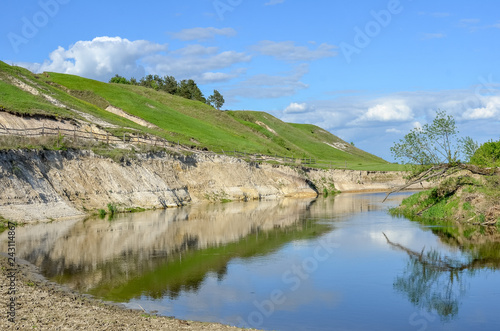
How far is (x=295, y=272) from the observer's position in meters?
21.5

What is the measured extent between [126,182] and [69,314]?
111ft

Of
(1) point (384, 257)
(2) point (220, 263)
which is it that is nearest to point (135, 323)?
(2) point (220, 263)

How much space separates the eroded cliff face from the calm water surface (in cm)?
348

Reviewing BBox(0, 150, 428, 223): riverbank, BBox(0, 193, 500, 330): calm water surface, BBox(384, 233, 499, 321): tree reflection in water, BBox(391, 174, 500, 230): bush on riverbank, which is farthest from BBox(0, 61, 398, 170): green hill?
BBox(384, 233, 499, 321): tree reflection in water

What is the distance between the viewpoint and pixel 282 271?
71.1 ft

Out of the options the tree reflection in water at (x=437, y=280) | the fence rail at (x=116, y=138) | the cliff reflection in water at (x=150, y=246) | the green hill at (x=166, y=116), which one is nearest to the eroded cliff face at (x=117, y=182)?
the cliff reflection in water at (x=150, y=246)

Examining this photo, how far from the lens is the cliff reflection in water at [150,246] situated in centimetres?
1975

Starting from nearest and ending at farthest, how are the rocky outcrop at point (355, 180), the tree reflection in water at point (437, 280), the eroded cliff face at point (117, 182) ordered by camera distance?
the tree reflection in water at point (437, 280) < the eroded cliff face at point (117, 182) < the rocky outcrop at point (355, 180)

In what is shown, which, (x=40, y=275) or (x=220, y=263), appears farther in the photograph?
(x=220, y=263)

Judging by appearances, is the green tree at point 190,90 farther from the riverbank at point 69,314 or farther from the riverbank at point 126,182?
the riverbank at point 69,314

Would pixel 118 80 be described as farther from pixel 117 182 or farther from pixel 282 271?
pixel 282 271

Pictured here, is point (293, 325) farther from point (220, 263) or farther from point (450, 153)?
point (450, 153)

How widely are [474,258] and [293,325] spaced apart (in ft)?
45.0

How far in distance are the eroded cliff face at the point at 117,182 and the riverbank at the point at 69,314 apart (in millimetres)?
19877
